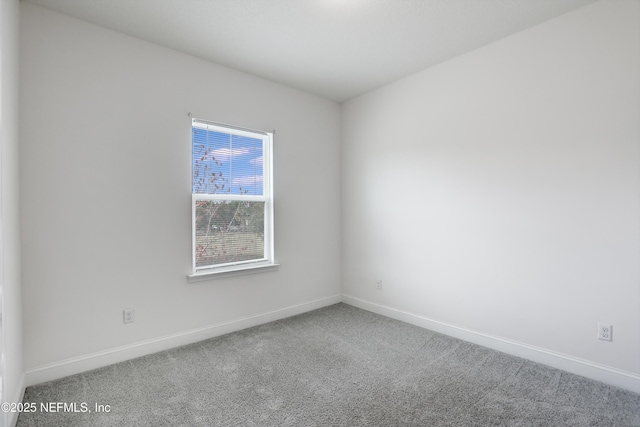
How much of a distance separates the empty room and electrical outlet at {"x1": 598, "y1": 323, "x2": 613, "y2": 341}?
32 millimetres

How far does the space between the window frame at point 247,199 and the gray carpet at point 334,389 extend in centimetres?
68

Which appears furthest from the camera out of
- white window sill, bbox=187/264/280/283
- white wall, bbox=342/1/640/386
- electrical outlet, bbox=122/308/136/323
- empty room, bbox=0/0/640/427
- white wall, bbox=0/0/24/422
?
white window sill, bbox=187/264/280/283

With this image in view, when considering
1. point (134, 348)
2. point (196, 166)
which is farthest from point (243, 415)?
point (196, 166)

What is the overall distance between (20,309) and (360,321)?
114 inches

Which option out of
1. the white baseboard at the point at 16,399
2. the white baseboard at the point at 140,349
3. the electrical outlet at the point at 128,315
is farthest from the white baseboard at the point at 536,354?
the white baseboard at the point at 16,399

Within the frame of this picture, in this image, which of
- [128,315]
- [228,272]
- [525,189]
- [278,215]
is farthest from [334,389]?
[525,189]

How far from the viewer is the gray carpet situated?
1852 mm

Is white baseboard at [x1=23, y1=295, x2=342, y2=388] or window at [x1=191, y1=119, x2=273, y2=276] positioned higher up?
window at [x1=191, y1=119, x2=273, y2=276]

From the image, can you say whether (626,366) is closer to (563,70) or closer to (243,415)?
(563,70)

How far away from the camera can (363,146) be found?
3.94 metres

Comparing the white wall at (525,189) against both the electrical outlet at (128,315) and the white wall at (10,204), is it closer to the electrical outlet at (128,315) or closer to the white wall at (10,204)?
the electrical outlet at (128,315)

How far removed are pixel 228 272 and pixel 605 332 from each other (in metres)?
3.11

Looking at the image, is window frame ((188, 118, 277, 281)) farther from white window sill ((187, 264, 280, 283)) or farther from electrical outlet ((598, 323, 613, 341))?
electrical outlet ((598, 323, 613, 341))

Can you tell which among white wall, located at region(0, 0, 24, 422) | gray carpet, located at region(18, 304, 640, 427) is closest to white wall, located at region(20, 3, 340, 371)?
white wall, located at region(0, 0, 24, 422)
